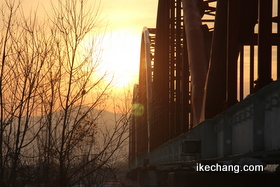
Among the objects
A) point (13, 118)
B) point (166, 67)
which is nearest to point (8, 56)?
point (13, 118)

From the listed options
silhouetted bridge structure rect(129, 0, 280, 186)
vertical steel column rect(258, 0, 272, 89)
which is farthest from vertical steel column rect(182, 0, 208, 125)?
vertical steel column rect(258, 0, 272, 89)

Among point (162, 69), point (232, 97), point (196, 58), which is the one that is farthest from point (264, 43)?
point (162, 69)

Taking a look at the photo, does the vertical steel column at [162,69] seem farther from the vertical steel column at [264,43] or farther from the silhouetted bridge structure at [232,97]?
the vertical steel column at [264,43]

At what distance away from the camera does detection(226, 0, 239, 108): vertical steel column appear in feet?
29.8

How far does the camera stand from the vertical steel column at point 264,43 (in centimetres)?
687

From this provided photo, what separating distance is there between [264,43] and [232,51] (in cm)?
227

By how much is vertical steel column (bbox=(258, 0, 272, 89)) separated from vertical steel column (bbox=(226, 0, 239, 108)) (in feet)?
6.92

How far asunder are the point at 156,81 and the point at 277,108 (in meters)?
24.5

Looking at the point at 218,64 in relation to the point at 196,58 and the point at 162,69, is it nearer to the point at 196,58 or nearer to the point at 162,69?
the point at 196,58

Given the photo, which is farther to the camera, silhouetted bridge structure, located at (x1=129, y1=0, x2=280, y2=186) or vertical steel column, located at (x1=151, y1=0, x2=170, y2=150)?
vertical steel column, located at (x1=151, y1=0, x2=170, y2=150)

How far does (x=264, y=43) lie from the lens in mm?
6973

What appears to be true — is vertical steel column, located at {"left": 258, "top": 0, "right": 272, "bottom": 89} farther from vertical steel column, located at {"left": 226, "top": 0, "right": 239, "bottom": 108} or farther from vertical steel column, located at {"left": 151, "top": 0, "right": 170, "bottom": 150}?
vertical steel column, located at {"left": 151, "top": 0, "right": 170, "bottom": 150}

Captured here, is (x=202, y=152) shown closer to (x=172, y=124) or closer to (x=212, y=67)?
(x=212, y=67)

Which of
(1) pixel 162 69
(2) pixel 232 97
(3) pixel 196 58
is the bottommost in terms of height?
(2) pixel 232 97
